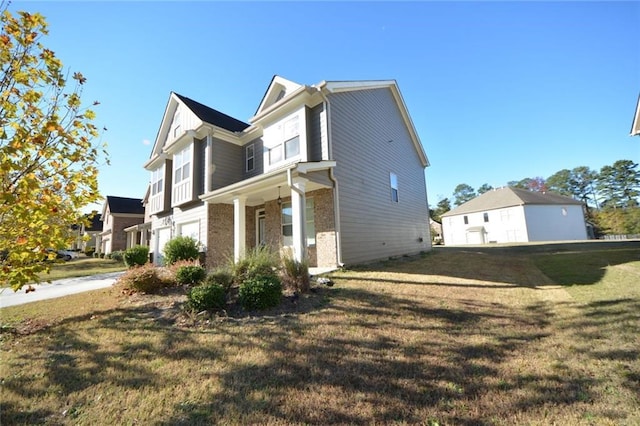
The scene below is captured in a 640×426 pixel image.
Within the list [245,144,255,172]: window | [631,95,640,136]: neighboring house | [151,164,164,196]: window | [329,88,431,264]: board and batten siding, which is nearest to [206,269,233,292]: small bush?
[329,88,431,264]: board and batten siding

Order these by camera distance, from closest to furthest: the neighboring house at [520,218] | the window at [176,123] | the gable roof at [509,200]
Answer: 1. the window at [176,123]
2. the neighboring house at [520,218]
3. the gable roof at [509,200]

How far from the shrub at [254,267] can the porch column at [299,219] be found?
1.19m

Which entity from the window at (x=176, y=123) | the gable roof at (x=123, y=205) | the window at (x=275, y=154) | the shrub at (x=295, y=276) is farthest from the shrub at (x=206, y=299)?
the gable roof at (x=123, y=205)

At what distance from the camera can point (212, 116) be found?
14695 millimetres

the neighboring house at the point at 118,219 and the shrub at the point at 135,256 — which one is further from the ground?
the neighboring house at the point at 118,219

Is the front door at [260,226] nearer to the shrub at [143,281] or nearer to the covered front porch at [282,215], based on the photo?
the covered front porch at [282,215]

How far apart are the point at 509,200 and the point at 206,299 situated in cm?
3795

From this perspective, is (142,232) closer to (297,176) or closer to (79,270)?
(79,270)

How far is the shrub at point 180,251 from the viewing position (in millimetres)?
10836

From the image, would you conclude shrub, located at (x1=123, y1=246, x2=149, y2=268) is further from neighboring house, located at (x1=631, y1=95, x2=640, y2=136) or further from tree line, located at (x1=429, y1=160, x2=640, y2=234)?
tree line, located at (x1=429, y1=160, x2=640, y2=234)

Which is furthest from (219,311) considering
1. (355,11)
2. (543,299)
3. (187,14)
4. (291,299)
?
(355,11)

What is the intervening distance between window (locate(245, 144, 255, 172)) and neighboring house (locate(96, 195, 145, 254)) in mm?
23461

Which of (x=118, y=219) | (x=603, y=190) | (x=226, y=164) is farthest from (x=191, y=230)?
(x=603, y=190)

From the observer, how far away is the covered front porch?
8.16 metres
